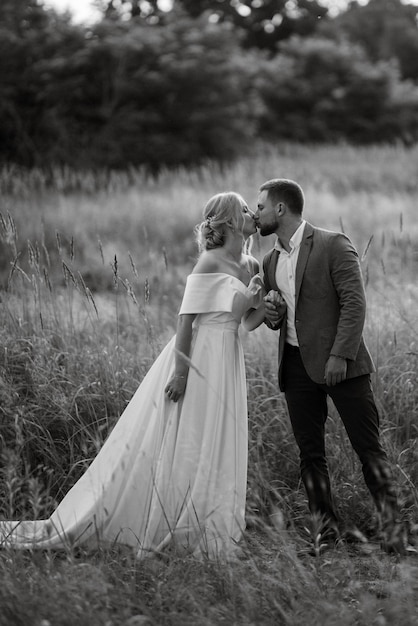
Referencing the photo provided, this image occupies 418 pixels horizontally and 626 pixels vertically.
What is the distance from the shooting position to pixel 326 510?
3.80 m

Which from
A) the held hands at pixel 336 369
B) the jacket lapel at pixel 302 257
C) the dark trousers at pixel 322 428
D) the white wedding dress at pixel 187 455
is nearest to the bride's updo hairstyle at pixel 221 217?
the white wedding dress at pixel 187 455

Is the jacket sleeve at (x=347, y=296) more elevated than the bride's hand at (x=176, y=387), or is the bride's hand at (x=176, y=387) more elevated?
the jacket sleeve at (x=347, y=296)

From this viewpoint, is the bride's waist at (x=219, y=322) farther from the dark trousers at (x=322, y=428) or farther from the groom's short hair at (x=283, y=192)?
the groom's short hair at (x=283, y=192)

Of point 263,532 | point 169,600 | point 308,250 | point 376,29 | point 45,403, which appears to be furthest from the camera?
point 376,29

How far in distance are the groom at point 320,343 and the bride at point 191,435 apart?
17 centimetres

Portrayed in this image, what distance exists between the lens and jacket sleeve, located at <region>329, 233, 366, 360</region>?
3.61 metres

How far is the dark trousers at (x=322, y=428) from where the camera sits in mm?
3688

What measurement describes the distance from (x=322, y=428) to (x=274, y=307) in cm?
68

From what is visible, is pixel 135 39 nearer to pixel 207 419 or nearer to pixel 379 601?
pixel 207 419

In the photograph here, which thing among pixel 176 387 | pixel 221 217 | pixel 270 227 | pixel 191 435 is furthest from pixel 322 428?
pixel 221 217

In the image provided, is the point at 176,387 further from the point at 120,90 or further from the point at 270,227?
the point at 120,90

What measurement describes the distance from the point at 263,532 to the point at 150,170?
14.2 meters

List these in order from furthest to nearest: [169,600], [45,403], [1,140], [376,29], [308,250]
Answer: [376,29], [1,140], [45,403], [308,250], [169,600]

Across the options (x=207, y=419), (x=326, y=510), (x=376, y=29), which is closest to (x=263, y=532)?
A: (x=326, y=510)
